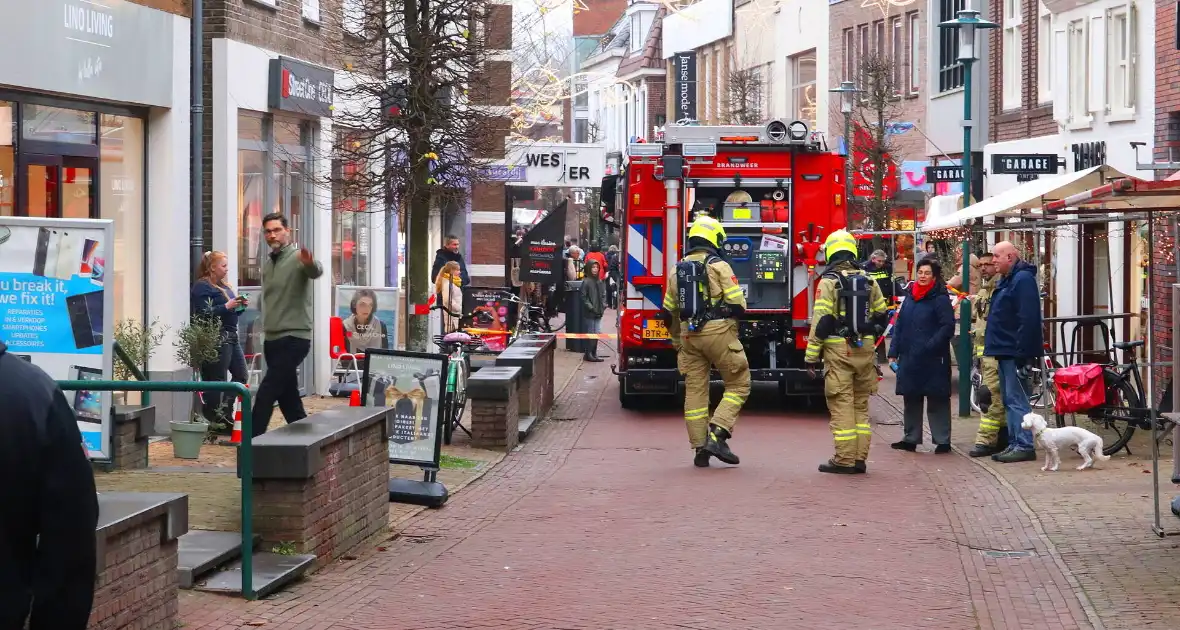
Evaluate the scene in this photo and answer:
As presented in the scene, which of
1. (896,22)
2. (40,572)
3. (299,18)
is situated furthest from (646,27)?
(40,572)

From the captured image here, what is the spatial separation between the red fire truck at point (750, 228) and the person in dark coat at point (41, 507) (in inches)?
568

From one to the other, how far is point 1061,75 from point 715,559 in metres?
17.8

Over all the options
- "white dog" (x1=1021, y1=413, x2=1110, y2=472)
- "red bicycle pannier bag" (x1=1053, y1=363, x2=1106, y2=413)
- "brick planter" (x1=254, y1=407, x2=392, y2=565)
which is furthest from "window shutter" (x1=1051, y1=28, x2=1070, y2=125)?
"brick planter" (x1=254, y1=407, x2=392, y2=565)

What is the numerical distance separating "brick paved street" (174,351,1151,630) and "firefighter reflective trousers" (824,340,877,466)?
264 mm

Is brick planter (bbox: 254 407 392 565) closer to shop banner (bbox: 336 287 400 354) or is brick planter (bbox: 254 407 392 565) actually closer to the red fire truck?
the red fire truck

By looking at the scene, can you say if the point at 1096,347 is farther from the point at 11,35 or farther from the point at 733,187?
the point at 11,35

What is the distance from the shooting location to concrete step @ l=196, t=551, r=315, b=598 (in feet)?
25.3

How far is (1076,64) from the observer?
79.5 ft

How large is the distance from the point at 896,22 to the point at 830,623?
1466 inches

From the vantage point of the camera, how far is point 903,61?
42594mm

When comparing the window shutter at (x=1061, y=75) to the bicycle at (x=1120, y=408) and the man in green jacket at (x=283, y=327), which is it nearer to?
the bicycle at (x=1120, y=408)

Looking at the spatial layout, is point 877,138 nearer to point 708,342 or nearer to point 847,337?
point 847,337

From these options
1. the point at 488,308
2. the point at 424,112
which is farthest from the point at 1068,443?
the point at 488,308

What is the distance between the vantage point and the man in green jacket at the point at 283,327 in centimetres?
1214
